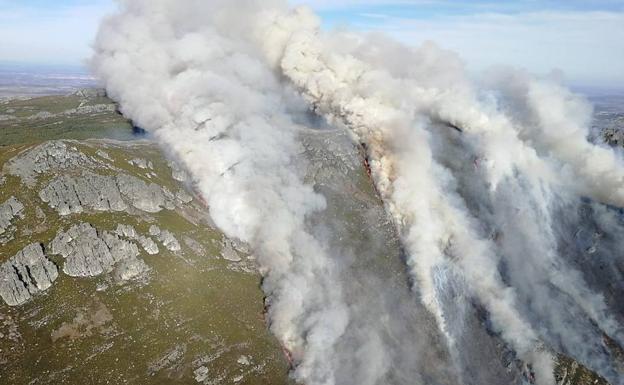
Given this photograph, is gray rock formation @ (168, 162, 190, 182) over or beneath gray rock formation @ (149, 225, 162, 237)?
over

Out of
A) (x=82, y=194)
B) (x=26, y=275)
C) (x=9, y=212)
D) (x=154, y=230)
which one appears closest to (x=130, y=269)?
(x=154, y=230)

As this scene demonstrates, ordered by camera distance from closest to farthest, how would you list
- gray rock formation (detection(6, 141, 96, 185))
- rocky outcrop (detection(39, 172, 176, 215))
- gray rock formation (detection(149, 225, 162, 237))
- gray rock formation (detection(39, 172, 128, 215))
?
gray rock formation (detection(39, 172, 128, 215)) < rocky outcrop (detection(39, 172, 176, 215)) < gray rock formation (detection(6, 141, 96, 185)) < gray rock formation (detection(149, 225, 162, 237))

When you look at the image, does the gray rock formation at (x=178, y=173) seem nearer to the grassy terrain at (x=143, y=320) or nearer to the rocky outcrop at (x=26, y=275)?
the grassy terrain at (x=143, y=320)

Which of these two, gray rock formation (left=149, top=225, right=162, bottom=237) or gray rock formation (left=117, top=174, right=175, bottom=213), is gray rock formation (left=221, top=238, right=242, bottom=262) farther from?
gray rock formation (left=117, top=174, right=175, bottom=213)

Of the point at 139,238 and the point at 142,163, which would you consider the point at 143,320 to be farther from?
the point at 142,163

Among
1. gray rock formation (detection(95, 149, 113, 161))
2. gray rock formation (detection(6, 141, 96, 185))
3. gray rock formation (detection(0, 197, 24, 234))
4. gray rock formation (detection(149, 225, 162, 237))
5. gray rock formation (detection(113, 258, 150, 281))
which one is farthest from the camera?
gray rock formation (detection(95, 149, 113, 161))

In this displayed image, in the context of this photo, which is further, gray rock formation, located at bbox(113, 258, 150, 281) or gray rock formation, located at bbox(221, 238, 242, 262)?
gray rock formation, located at bbox(221, 238, 242, 262)

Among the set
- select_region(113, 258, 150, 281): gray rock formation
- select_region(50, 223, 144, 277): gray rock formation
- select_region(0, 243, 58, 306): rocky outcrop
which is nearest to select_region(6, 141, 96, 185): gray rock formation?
select_region(50, 223, 144, 277): gray rock formation
